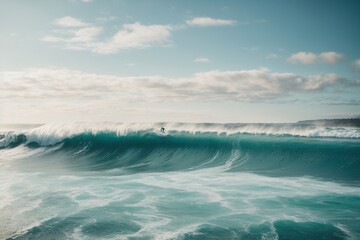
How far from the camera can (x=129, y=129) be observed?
26359mm

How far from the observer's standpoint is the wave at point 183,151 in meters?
16.2

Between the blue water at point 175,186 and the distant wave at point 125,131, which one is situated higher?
the distant wave at point 125,131

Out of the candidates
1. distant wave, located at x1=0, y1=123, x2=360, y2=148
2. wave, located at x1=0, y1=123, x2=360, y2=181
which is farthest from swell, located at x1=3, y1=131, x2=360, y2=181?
distant wave, located at x1=0, y1=123, x2=360, y2=148

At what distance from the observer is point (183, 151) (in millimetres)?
21312

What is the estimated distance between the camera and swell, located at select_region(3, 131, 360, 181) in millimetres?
15953

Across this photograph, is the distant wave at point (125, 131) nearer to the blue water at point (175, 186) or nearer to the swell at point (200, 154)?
the blue water at point (175, 186)

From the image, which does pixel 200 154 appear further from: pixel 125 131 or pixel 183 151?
pixel 125 131

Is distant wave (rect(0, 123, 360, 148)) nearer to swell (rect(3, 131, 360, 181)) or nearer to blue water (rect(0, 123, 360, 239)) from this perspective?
blue water (rect(0, 123, 360, 239))

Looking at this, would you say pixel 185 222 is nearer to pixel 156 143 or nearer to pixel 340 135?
pixel 156 143

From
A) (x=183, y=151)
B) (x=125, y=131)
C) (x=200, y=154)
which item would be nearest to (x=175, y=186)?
(x=200, y=154)

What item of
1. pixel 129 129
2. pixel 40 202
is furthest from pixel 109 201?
pixel 129 129

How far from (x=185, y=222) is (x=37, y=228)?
3.26 meters

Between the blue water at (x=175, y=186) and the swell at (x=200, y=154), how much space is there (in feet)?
0.21

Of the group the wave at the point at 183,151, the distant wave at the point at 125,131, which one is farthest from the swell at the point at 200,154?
the distant wave at the point at 125,131
